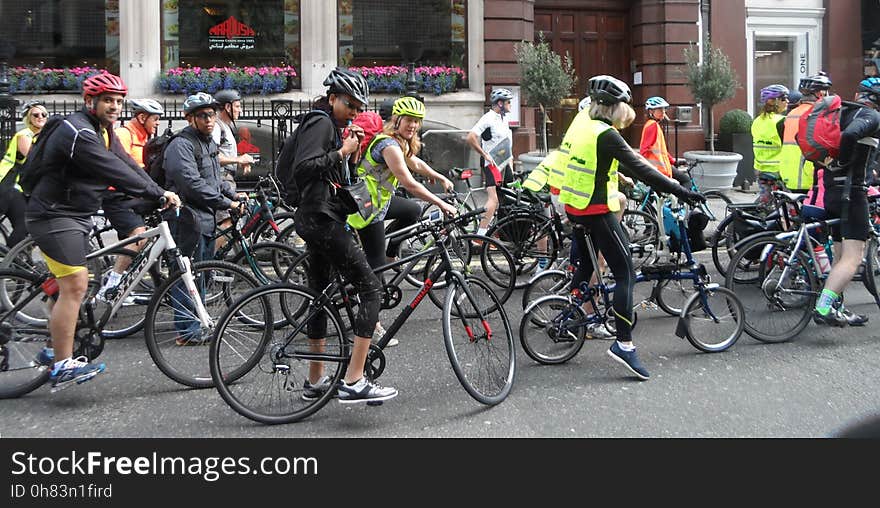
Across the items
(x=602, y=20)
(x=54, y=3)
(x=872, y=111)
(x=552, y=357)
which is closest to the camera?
(x=552, y=357)

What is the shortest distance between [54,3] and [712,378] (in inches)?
617

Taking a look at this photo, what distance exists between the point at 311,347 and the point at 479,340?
987 mm

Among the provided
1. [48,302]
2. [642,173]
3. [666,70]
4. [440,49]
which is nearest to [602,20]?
[666,70]

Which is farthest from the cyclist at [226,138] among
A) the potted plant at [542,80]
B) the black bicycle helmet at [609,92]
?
the potted plant at [542,80]

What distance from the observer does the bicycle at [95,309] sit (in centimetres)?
537

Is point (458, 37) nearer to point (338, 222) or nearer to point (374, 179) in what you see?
point (374, 179)

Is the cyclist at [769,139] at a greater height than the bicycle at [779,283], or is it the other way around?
the cyclist at [769,139]

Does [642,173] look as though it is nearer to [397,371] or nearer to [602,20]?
[397,371]

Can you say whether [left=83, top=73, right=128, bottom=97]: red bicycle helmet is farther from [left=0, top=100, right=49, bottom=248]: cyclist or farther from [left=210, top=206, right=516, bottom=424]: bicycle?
[left=0, top=100, right=49, bottom=248]: cyclist

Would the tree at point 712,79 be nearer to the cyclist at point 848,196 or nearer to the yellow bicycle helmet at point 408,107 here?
the cyclist at point 848,196

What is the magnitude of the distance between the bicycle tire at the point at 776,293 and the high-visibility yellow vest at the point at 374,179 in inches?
109

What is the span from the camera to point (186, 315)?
18.4ft

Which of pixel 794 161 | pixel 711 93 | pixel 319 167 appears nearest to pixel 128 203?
pixel 319 167

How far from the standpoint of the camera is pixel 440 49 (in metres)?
17.8
